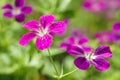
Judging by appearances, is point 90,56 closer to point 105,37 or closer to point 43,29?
point 43,29

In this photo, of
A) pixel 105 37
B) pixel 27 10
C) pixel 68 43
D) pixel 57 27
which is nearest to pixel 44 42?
pixel 57 27

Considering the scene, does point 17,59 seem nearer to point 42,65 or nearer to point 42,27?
point 42,65

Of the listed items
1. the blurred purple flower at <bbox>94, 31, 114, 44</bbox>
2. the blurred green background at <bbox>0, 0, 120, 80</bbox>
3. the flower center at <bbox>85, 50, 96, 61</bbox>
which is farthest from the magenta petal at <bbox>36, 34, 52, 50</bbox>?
the blurred purple flower at <bbox>94, 31, 114, 44</bbox>

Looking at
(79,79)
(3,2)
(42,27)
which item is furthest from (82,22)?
(42,27)

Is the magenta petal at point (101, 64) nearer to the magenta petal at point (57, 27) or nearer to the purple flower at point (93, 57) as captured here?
the purple flower at point (93, 57)

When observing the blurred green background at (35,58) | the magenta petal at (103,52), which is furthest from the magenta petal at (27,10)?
the magenta petal at (103,52)

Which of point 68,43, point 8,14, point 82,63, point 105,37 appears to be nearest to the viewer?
point 82,63

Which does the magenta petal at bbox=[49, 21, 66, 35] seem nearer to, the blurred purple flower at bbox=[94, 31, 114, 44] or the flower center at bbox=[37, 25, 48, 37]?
the flower center at bbox=[37, 25, 48, 37]
